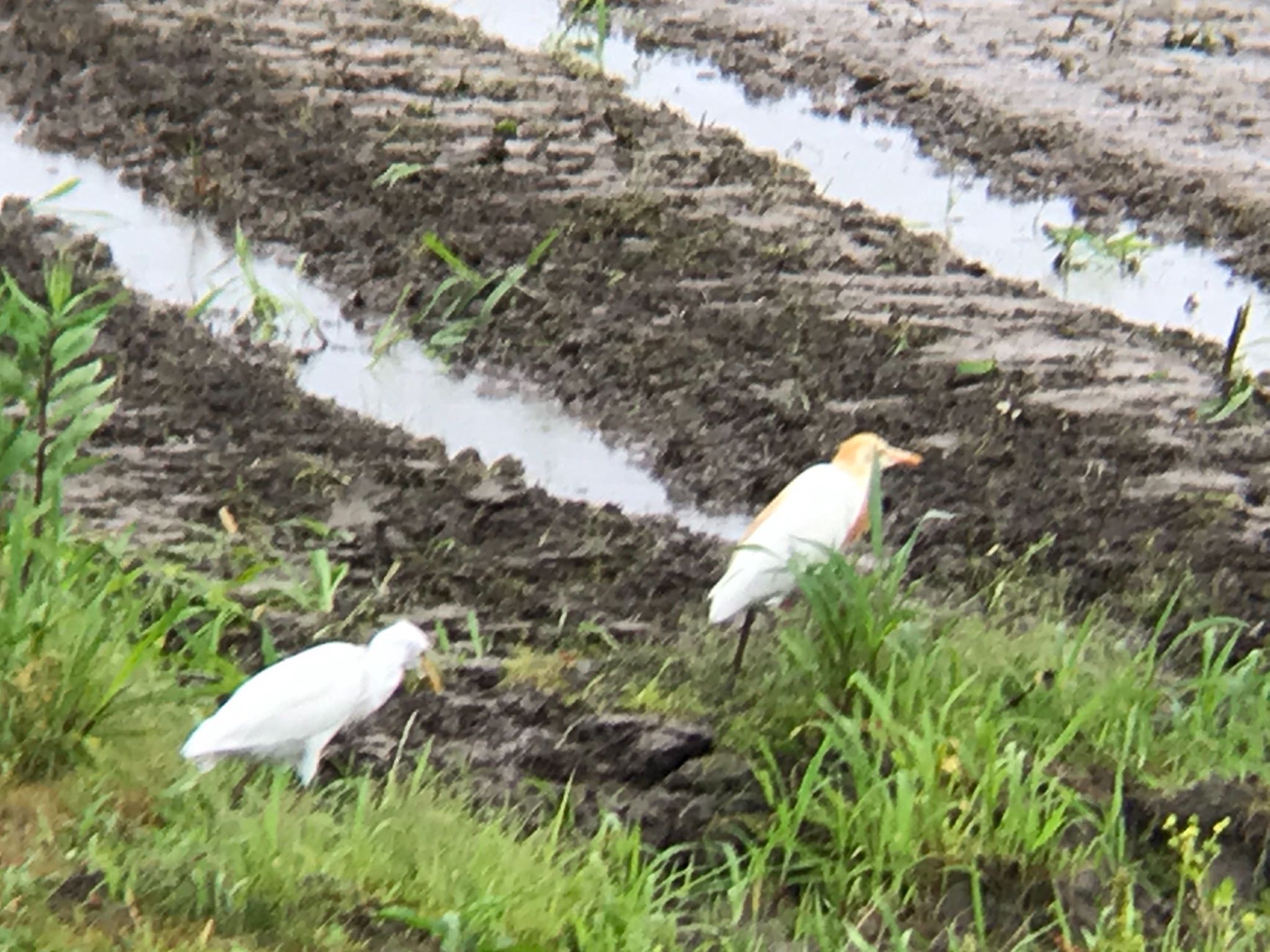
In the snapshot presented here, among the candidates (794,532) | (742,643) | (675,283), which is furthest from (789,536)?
(675,283)

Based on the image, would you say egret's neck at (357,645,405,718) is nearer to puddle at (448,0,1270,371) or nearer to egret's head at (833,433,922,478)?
egret's head at (833,433,922,478)

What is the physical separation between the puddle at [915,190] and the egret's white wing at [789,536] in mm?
2041

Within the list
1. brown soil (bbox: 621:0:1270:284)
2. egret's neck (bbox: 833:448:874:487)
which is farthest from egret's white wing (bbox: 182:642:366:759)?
brown soil (bbox: 621:0:1270:284)

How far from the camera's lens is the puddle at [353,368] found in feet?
13.3

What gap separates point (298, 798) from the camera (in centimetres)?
255

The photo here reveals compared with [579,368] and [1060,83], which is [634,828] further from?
[1060,83]

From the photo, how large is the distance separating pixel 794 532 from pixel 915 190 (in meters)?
2.83

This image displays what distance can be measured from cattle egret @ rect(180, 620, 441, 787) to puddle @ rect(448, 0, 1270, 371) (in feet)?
9.90

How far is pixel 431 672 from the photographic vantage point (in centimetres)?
282

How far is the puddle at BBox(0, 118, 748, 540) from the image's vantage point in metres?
4.04

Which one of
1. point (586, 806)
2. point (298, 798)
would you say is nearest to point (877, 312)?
point (586, 806)

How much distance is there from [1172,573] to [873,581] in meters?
1.05

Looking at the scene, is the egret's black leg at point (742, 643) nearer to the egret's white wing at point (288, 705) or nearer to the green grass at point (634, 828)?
the green grass at point (634, 828)

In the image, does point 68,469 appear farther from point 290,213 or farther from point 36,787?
point 290,213
